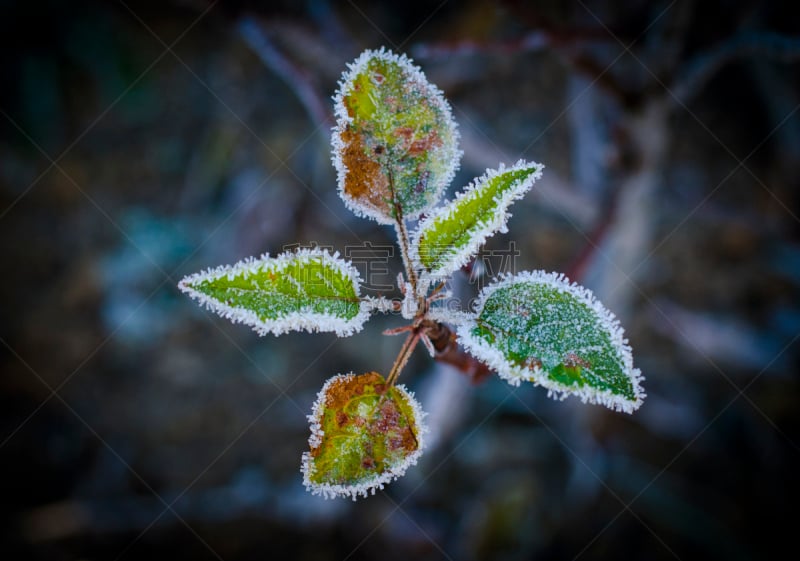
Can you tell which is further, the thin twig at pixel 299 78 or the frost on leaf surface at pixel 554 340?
the thin twig at pixel 299 78

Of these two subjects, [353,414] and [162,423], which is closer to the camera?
[353,414]

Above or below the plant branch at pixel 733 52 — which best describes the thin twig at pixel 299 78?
below

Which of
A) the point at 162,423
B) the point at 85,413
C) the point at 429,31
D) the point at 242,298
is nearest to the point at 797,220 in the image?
the point at 429,31

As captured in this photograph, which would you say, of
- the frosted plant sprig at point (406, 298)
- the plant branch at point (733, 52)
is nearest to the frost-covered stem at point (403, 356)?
the frosted plant sprig at point (406, 298)

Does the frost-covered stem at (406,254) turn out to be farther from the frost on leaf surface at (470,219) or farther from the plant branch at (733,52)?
the plant branch at (733,52)

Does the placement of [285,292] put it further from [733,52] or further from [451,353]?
[733,52]

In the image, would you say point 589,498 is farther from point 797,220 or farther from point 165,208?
point 165,208
